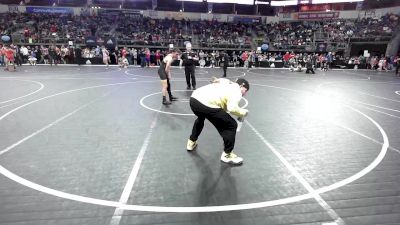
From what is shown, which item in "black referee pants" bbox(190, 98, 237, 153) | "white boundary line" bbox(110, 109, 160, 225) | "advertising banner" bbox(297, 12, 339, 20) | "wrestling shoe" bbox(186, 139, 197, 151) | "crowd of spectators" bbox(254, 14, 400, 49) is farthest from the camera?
"advertising banner" bbox(297, 12, 339, 20)

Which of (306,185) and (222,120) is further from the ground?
(222,120)

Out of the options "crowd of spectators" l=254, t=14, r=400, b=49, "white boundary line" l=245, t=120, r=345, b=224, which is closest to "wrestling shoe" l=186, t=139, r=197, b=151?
"white boundary line" l=245, t=120, r=345, b=224

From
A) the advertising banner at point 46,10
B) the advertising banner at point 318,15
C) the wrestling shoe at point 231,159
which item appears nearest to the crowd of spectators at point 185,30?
the advertising banner at point 318,15

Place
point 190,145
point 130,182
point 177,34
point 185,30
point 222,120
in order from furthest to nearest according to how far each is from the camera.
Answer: point 185,30 → point 177,34 → point 190,145 → point 222,120 → point 130,182

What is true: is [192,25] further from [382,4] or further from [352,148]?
[352,148]

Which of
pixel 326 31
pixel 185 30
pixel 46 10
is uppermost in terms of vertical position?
pixel 46 10

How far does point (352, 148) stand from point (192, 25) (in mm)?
34004

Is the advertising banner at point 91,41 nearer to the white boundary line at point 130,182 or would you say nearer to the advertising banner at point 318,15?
the white boundary line at point 130,182

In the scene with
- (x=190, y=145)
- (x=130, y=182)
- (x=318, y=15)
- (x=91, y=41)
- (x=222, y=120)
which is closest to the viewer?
(x=130, y=182)

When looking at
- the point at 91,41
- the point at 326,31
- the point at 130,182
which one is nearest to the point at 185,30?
the point at 91,41

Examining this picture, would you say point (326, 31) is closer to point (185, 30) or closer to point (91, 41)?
point (185, 30)

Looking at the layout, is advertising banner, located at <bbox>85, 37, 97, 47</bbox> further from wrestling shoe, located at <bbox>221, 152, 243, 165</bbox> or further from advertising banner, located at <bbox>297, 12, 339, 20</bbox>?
wrestling shoe, located at <bbox>221, 152, 243, 165</bbox>

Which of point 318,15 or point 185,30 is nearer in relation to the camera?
point 185,30

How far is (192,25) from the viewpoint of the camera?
37812 millimetres
